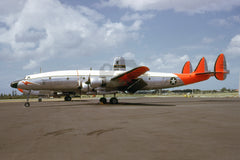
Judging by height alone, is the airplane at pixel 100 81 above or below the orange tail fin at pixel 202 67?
below

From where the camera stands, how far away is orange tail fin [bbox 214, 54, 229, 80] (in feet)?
96.8

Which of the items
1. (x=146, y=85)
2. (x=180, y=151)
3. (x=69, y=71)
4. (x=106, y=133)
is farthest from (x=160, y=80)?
(x=180, y=151)

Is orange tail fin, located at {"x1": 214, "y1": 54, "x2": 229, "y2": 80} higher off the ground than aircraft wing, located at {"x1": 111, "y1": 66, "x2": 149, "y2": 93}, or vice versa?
orange tail fin, located at {"x1": 214, "y1": 54, "x2": 229, "y2": 80}

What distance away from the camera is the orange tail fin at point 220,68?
96.8 ft

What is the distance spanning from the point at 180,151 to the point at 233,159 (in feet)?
3.56

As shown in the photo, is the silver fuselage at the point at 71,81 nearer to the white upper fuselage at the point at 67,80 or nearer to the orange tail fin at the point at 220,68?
the white upper fuselage at the point at 67,80

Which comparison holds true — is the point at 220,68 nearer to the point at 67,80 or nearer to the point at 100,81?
the point at 100,81

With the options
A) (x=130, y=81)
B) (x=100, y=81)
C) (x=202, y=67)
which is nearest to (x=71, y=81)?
(x=100, y=81)

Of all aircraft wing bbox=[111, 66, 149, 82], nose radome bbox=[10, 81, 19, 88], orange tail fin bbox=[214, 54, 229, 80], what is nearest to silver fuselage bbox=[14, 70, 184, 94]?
nose radome bbox=[10, 81, 19, 88]

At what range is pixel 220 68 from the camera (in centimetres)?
2994

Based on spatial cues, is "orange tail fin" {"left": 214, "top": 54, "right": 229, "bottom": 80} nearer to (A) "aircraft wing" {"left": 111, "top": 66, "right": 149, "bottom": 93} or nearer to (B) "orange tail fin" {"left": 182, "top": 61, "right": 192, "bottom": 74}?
(B) "orange tail fin" {"left": 182, "top": 61, "right": 192, "bottom": 74}

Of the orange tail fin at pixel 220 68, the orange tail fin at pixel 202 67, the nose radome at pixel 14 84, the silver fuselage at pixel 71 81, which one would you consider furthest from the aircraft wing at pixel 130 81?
the orange tail fin at pixel 220 68

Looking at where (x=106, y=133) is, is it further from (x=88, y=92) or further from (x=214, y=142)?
(x=88, y=92)

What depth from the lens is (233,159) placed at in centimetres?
418
